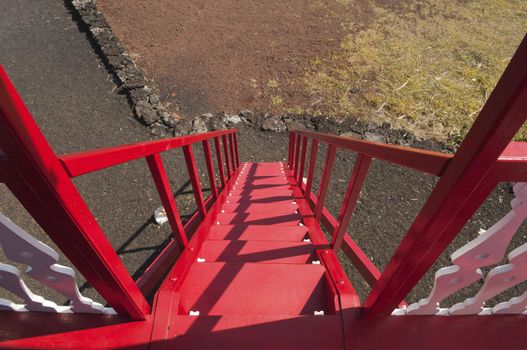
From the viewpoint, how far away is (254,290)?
1752 millimetres

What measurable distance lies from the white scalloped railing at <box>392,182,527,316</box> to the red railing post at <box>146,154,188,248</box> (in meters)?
1.30

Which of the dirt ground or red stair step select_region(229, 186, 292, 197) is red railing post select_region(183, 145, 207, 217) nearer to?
red stair step select_region(229, 186, 292, 197)

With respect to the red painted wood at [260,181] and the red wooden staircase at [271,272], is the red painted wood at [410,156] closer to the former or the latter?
the red wooden staircase at [271,272]

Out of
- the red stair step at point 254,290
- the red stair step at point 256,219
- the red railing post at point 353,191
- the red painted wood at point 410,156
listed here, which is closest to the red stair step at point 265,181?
the red stair step at point 256,219

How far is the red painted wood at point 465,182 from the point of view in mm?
590

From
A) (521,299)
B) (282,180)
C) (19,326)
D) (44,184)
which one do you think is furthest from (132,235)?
(521,299)

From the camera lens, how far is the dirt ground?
6758 mm

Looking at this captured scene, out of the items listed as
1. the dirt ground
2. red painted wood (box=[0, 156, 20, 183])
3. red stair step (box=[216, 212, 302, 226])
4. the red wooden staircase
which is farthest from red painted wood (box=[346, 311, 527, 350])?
the dirt ground

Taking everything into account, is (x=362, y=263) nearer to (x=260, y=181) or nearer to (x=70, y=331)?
(x=70, y=331)

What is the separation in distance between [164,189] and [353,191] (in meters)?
1.11

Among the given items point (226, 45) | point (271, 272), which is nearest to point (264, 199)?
point (271, 272)

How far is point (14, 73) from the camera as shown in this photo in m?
6.74

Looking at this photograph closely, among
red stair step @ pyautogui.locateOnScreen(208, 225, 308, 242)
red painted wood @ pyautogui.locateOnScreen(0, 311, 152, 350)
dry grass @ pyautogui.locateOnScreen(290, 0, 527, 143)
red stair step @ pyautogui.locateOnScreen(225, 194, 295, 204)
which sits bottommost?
red painted wood @ pyautogui.locateOnScreen(0, 311, 152, 350)

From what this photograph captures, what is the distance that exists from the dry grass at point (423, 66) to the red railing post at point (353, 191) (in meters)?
4.67
